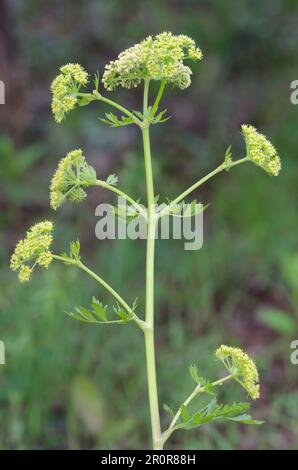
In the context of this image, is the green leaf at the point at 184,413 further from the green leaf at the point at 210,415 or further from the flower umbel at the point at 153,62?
the flower umbel at the point at 153,62
